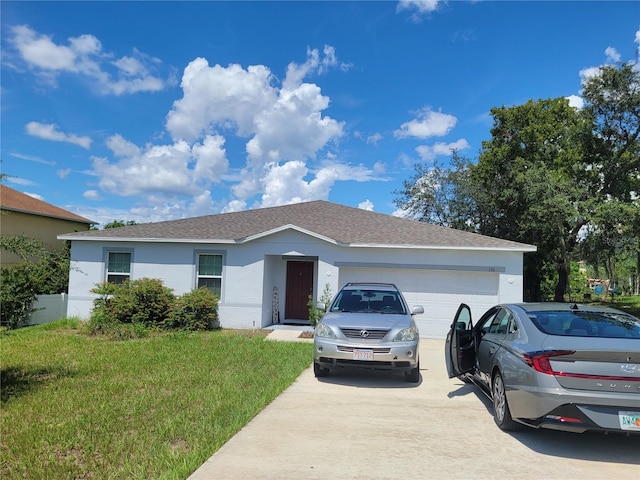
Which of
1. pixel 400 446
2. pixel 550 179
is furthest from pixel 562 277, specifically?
pixel 400 446

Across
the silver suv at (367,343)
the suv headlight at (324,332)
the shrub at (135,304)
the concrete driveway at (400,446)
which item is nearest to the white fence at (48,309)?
the shrub at (135,304)

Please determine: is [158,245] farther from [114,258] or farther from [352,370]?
[352,370]

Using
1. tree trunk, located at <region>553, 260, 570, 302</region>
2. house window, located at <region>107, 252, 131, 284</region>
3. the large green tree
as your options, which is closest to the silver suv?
house window, located at <region>107, 252, 131, 284</region>

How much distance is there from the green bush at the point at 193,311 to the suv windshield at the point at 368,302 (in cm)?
655

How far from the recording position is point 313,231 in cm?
1474

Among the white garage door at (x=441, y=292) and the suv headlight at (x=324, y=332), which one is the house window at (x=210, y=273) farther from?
the suv headlight at (x=324, y=332)

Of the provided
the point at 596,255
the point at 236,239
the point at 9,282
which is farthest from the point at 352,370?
the point at 596,255

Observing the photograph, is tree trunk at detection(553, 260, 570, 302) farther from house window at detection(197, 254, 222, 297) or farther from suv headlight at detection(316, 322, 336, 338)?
suv headlight at detection(316, 322, 336, 338)

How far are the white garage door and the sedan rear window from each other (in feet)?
28.4

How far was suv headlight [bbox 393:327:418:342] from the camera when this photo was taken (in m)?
7.10

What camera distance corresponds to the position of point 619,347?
14.2 ft

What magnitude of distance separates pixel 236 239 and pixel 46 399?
864cm

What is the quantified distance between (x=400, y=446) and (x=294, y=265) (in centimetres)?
1161

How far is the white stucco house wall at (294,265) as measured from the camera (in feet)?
46.1
